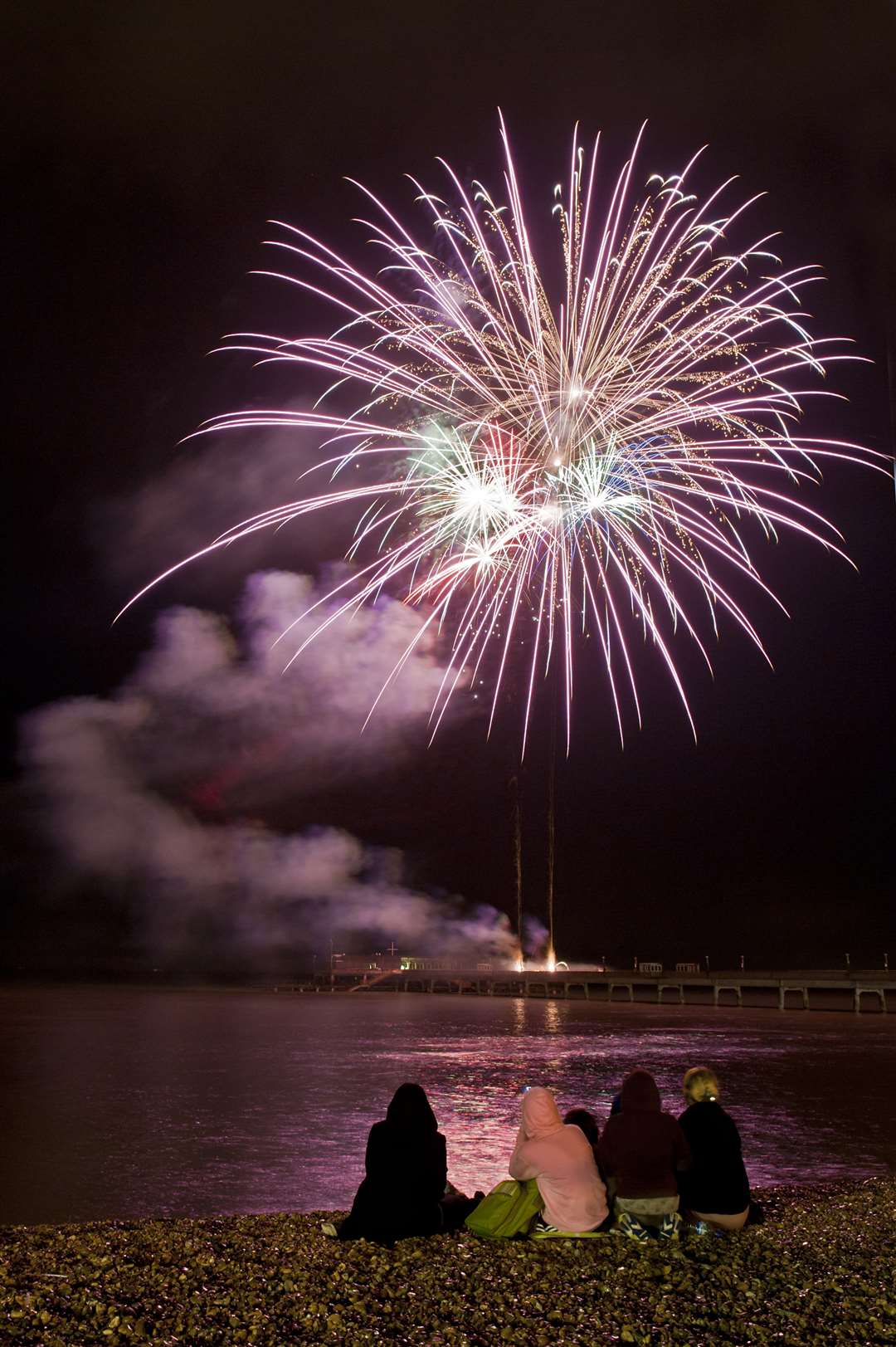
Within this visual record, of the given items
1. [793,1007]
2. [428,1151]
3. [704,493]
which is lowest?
[793,1007]

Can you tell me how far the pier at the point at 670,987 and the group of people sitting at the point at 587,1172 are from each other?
41408 millimetres

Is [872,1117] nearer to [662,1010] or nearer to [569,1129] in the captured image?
[569,1129]

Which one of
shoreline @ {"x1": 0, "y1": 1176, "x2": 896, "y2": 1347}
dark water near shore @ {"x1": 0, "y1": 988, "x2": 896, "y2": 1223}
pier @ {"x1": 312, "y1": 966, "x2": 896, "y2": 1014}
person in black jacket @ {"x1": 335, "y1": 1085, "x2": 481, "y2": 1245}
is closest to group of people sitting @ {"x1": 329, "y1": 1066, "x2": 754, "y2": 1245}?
person in black jacket @ {"x1": 335, "y1": 1085, "x2": 481, "y2": 1245}

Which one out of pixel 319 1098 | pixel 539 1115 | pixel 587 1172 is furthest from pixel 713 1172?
pixel 319 1098

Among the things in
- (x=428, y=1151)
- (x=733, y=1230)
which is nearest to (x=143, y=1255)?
(x=428, y=1151)

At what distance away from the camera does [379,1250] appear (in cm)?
646

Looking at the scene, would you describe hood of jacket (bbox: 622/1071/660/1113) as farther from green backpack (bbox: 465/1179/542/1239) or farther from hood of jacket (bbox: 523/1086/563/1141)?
green backpack (bbox: 465/1179/542/1239)

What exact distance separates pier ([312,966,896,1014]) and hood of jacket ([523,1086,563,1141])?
42.1 m

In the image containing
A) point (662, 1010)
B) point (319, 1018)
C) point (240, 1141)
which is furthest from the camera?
point (662, 1010)

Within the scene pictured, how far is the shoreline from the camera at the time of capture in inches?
209

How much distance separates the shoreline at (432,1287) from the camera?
531 cm

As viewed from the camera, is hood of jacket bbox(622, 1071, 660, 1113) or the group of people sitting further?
hood of jacket bbox(622, 1071, 660, 1113)

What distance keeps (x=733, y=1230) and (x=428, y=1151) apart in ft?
6.44

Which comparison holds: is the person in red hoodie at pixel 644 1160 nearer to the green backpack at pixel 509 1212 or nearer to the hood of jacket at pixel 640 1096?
the hood of jacket at pixel 640 1096
